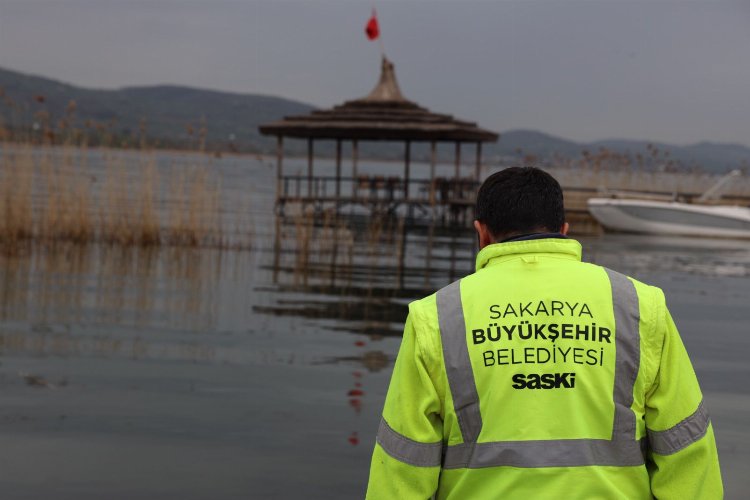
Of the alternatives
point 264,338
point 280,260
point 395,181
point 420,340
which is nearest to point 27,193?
point 280,260

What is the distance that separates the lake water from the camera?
6504mm

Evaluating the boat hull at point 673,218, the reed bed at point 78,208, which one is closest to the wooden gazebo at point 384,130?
the boat hull at point 673,218

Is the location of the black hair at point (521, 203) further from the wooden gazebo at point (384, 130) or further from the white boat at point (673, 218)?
the white boat at point (673, 218)

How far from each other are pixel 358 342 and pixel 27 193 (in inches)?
378

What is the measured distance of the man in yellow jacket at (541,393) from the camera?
2.67m

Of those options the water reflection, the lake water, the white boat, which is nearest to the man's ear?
the lake water

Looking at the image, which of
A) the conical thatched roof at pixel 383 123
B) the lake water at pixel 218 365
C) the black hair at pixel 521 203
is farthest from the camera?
the conical thatched roof at pixel 383 123

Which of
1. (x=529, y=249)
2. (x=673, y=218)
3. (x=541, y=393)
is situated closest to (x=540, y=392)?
(x=541, y=393)

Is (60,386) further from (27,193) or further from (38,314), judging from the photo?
(27,193)

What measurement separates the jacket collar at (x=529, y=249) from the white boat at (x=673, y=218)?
96.1 ft

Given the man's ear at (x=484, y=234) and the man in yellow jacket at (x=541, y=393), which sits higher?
the man's ear at (x=484, y=234)

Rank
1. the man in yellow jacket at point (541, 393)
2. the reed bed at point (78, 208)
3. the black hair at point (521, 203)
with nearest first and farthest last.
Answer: the man in yellow jacket at point (541, 393) < the black hair at point (521, 203) < the reed bed at point (78, 208)

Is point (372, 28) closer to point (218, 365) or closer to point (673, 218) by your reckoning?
point (673, 218)

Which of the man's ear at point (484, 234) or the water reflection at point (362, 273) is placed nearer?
the man's ear at point (484, 234)
